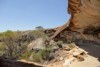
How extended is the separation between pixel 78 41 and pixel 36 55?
3.07 m

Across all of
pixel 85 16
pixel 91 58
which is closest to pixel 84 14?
pixel 85 16

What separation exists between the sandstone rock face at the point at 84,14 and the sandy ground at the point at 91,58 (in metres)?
1.53

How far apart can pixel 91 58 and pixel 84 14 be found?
343 centimetres

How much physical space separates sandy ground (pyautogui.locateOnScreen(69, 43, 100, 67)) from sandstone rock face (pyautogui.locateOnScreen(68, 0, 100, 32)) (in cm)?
153

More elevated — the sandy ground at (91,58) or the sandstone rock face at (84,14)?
the sandstone rock face at (84,14)

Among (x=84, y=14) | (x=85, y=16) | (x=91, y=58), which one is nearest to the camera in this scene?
(x=91, y=58)

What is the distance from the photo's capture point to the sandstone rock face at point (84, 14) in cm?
1390

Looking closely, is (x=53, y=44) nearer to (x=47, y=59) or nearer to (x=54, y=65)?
(x=47, y=59)

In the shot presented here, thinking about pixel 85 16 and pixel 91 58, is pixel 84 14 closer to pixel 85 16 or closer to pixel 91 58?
pixel 85 16

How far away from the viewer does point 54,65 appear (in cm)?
1388

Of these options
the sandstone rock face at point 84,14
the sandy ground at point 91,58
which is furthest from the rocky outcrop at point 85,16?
the sandy ground at point 91,58

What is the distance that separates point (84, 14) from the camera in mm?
15414

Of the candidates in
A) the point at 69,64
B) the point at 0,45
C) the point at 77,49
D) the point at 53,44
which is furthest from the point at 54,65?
the point at 0,45

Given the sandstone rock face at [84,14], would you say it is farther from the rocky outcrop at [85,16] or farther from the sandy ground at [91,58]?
the sandy ground at [91,58]
